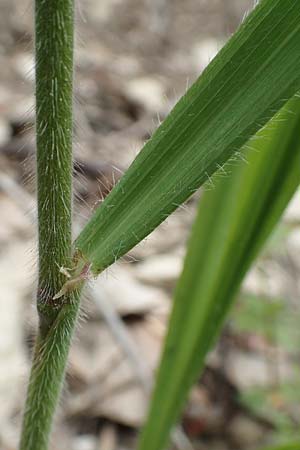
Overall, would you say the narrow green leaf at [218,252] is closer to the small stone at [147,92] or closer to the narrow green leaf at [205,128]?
the narrow green leaf at [205,128]

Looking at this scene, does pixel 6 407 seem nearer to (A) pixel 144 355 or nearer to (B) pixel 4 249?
(A) pixel 144 355

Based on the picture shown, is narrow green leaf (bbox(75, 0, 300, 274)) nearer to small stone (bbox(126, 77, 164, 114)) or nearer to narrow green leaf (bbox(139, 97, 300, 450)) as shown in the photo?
narrow green leaf (bbox(139, 97, 300, 450))

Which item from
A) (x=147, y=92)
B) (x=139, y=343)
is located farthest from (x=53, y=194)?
(x=147, y=92)

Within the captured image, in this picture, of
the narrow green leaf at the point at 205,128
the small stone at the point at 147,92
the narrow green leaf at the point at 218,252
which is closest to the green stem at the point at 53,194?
the narrow green leaf at the point at 205,128

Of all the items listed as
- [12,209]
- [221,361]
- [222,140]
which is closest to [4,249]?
[12,209]

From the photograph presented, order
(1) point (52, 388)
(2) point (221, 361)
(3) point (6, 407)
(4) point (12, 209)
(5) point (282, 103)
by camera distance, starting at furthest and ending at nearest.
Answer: (4) point (12, 209) → (2) point (221, 361) → (3) point (6, 407) → (1) point (52, 388) → (5) point (282, 103)
